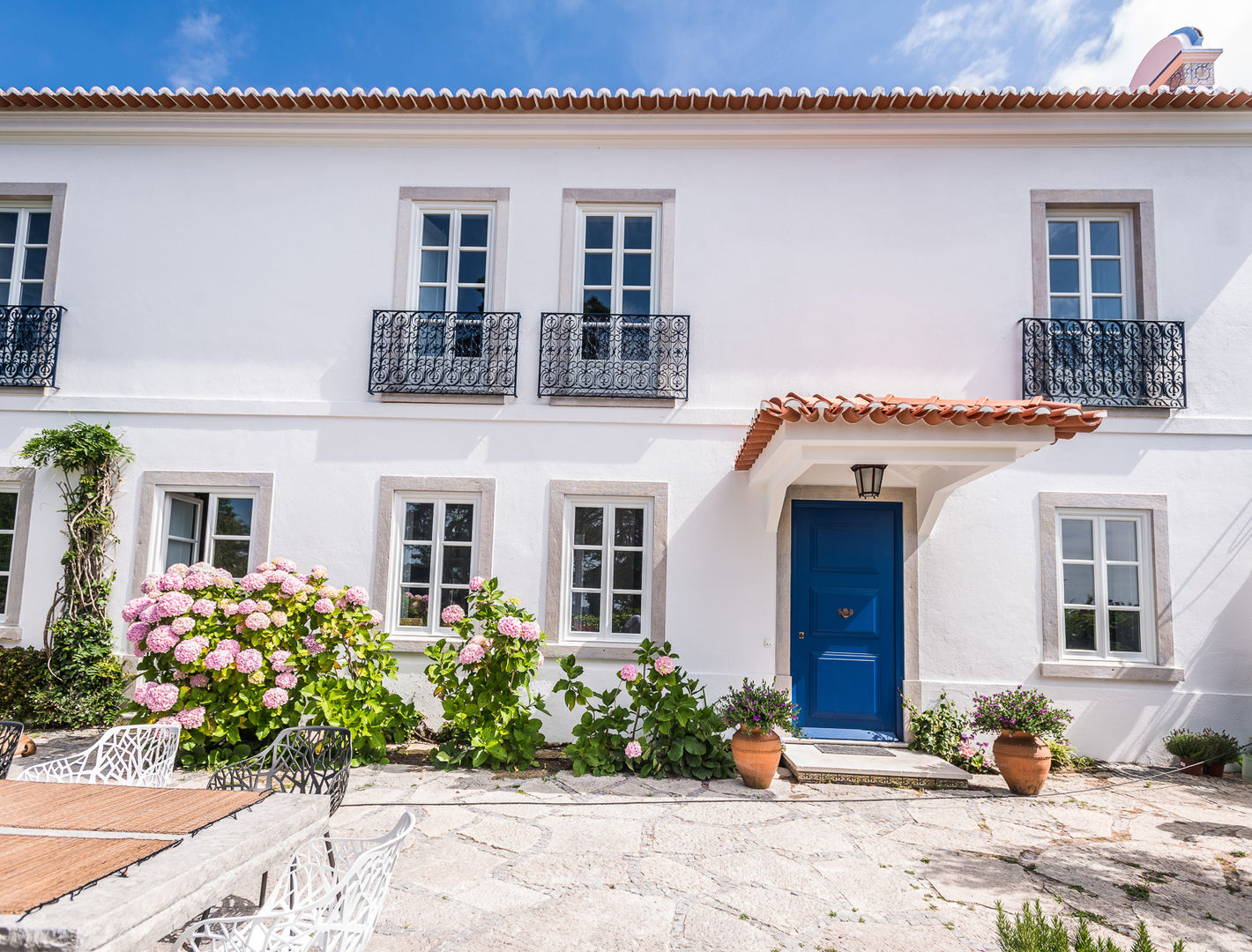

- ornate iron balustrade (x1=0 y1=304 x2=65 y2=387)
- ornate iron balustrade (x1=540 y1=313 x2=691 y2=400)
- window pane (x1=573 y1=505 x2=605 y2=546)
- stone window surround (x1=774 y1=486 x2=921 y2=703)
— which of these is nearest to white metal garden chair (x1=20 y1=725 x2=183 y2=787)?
window pane (x1=573 y1=505 x2=605 y2=546)

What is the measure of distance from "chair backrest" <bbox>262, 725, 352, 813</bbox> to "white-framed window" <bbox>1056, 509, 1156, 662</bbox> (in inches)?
236

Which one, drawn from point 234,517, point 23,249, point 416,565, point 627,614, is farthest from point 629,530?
point 23,249

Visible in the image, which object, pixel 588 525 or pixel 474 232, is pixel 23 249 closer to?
pixel 474 232

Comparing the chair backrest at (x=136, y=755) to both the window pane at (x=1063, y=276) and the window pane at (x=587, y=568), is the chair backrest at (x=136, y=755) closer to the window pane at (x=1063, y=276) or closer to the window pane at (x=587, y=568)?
the window pane at (x=587, y=568)

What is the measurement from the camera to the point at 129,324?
7.52m

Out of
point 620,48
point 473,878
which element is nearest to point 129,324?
point 620,48

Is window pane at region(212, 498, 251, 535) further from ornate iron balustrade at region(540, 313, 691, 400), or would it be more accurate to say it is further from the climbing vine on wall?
ornate iron balustrade at region(540, 313, 691, 400)

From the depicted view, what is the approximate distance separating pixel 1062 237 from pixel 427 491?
6423 millimetres

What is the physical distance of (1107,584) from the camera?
689 centimetres

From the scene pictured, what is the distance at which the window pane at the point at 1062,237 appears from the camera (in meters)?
7.31

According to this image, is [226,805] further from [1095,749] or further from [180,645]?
[1095,749]

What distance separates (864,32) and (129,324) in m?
7.92

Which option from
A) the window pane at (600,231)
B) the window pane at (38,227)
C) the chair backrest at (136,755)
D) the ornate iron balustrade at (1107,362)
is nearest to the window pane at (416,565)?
the chair backrest at (136,755)

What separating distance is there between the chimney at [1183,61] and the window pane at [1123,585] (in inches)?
179
